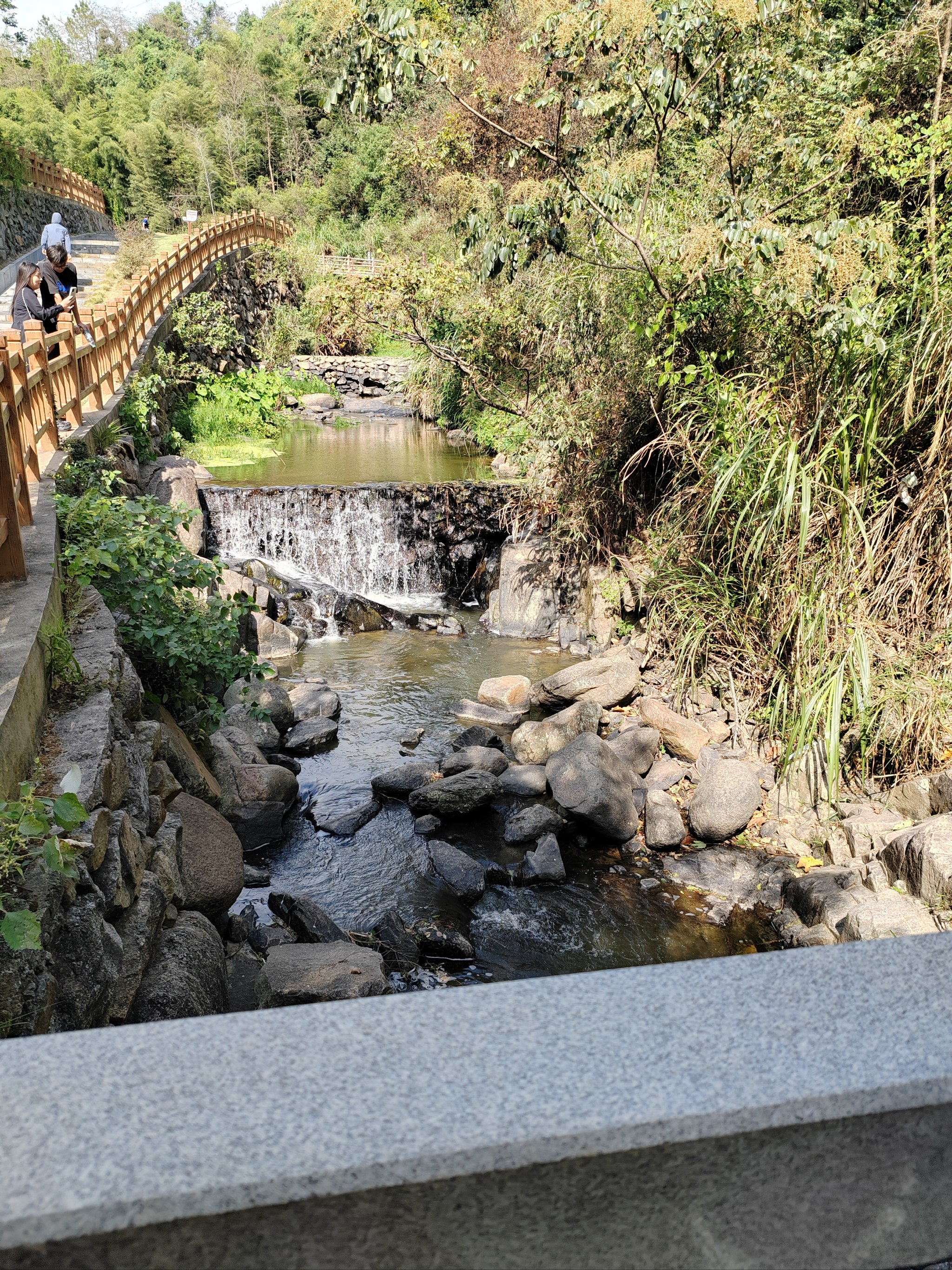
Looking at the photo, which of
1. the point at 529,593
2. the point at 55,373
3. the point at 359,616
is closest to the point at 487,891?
the point at 529,593

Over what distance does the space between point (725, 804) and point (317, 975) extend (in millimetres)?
2992

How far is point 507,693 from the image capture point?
8.30 metres

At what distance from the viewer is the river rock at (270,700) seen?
754 cm

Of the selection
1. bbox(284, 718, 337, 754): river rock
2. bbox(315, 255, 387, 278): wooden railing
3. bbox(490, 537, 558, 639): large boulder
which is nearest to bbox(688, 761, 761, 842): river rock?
bbox(284, 718, 337, 754): river rock

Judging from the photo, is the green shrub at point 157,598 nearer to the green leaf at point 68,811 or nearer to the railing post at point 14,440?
the railing post at point 14,440

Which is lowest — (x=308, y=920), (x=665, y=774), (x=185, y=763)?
(x=665, y=774)

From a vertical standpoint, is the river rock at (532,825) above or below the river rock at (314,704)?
below

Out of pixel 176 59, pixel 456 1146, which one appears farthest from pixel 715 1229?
pixel 176 59

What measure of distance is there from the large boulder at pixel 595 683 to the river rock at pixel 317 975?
3681 millimetres

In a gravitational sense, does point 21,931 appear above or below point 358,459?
above

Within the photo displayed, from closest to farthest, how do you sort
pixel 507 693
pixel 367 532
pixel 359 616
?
pixel 507 693, pixel 359 616, pixel 367 532

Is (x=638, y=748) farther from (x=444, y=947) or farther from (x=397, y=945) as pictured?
(x=397, y=945)

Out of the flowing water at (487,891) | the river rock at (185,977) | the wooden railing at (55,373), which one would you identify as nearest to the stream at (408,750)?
the flowing water at (487,891)

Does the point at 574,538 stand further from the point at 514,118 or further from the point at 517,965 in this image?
the point at 514,118
